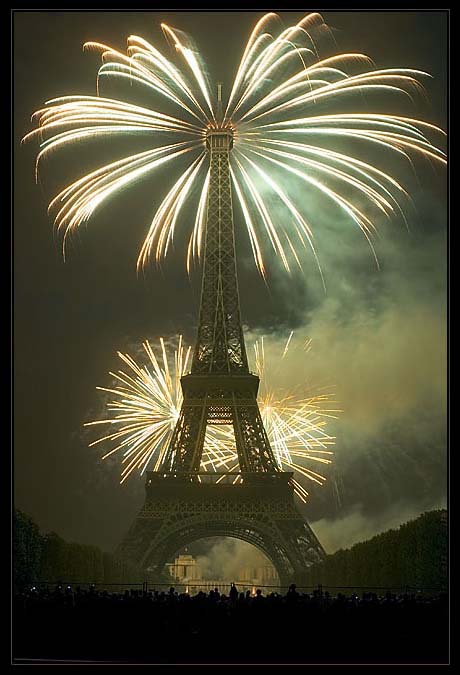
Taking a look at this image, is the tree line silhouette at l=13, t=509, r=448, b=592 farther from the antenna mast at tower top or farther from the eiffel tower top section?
the antenna mast at tower top

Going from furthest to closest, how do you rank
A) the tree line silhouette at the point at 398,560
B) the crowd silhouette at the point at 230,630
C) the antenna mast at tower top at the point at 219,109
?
the antenna mast at tower top at the point at 219,109 → the tree line silhouette at the point at 398,560 → the crowd silhouette at the point at 230,630

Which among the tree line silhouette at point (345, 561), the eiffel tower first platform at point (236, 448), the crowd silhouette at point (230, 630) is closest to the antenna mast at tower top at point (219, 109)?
the eiffel tower first platform at point (236, 448)

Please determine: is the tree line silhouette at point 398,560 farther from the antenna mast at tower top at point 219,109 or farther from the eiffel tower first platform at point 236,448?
the antenna mast at tower top at point 219,109

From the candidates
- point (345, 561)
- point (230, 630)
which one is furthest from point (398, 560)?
point (230, 630)

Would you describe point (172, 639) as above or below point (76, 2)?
below

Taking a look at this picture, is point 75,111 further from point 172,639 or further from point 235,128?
point 172,639

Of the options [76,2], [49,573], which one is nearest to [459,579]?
[76,2]

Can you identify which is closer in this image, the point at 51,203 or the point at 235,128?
the point at 51,203
